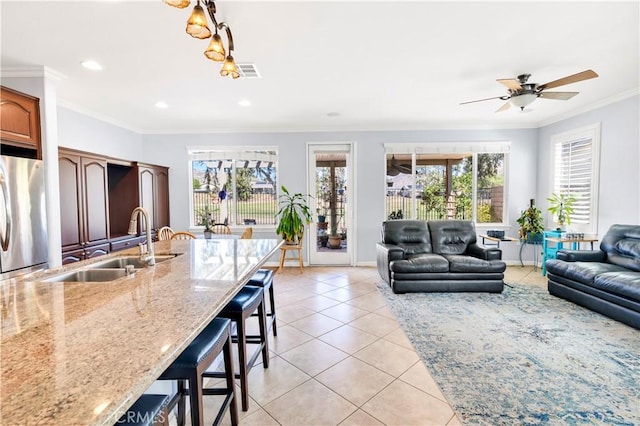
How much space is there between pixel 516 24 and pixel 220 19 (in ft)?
7.68

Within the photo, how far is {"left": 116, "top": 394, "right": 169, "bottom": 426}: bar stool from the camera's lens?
0.96m

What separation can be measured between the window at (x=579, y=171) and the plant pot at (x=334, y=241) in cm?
392

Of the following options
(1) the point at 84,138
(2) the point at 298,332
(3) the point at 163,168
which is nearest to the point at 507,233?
(2) the point at 298,332

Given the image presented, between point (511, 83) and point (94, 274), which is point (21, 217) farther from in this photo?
point (511, 83)

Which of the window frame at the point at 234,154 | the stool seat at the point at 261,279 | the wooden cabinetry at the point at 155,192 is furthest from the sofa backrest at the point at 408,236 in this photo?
the wooden cabinetry at the point at 155,192

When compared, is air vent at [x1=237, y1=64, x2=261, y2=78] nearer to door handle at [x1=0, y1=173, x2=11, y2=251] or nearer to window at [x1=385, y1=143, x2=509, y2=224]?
door handle at [x1=0, y1=173, x2=11, y2=251]

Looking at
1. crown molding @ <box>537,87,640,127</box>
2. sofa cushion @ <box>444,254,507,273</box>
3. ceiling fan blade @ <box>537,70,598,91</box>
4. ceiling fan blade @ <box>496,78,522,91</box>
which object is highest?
crown molding @ <box>537,87,640,127</box>

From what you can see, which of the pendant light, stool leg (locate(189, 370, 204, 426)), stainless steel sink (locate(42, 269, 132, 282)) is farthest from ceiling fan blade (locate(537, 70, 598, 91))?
stainless steel sink (locate(42, 269, 132, 282))

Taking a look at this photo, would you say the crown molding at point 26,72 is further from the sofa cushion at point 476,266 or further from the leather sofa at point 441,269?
the sofa cushion at point 476,266

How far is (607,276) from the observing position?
3270 mm

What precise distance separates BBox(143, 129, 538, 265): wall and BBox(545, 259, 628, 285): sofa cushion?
205 cm

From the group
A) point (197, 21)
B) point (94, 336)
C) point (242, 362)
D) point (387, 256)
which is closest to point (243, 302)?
point (242, 362)

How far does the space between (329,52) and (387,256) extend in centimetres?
A: 276

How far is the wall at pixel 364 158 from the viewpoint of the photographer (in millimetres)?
5777
